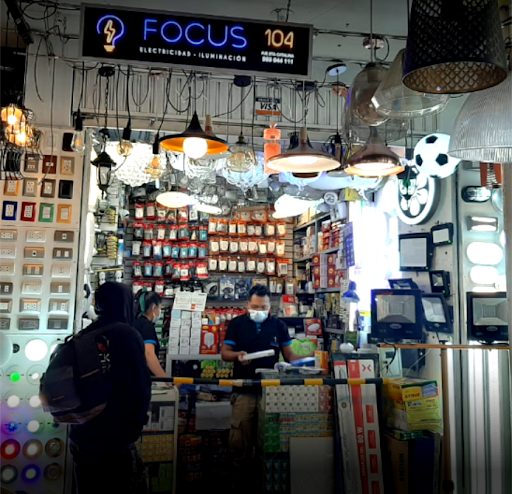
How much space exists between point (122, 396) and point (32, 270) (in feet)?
6.56

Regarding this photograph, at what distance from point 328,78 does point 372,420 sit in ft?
10.5

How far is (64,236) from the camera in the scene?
14.6 feet

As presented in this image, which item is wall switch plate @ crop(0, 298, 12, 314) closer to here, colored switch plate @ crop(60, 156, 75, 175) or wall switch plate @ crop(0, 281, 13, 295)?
wall switch plate @ crop(0, 281, 13, 295)

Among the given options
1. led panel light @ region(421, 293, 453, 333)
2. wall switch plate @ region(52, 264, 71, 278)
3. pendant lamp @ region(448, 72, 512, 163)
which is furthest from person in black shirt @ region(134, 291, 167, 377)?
pendant lamp @ region(448, 72, 512, 163)

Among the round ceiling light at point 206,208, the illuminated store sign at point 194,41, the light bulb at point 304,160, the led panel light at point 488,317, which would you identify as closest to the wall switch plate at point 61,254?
the illuminated store sign at point 194,41

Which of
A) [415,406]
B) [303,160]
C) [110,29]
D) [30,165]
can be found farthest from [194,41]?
[415,406]

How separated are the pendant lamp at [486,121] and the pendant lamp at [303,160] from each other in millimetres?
1170

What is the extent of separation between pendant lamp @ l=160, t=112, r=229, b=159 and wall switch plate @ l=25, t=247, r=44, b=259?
177cm

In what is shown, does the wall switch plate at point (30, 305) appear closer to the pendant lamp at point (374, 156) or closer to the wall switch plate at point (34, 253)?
the wall switch plate at point (34, 253)

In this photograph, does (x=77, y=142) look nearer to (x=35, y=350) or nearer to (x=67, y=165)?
(x=67, y=165)

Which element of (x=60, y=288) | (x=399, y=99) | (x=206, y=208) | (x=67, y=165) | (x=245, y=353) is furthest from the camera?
(x=206, y=208)

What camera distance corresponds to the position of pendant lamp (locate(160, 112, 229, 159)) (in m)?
3.09

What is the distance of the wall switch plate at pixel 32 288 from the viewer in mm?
4336

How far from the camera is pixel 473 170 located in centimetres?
478
